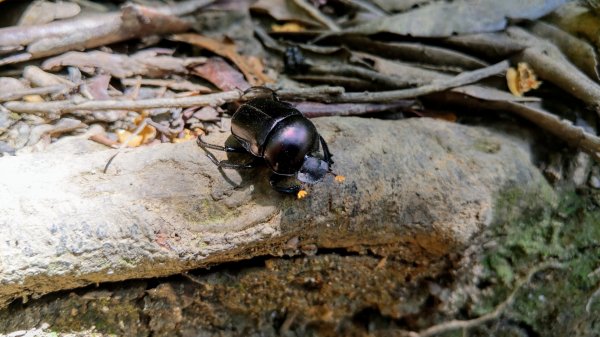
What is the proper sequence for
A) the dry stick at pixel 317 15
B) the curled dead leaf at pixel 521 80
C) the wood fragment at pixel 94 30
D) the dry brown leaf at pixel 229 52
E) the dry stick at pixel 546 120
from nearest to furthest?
1. the wood fragment at pixel 94 30
2. the dry stick at pixel 546 120
3. the curled dead leaf at pixel 521 80
4. the dry brown leaf at pixel 229 52
5. the dry stick at pixel 317 15

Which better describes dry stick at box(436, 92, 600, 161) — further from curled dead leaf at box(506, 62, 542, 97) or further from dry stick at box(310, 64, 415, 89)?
dry stick at box(310, 64, 415, 89)

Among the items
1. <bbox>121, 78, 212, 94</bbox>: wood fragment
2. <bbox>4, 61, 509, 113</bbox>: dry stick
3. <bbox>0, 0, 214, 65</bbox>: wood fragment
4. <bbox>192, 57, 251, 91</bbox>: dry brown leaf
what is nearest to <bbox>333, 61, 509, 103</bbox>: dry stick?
<bbox>4, 61, 509, 113</bbox>: dry stick

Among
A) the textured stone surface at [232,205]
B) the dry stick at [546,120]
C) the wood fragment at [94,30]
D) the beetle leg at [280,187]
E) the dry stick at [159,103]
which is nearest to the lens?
the textured stone surface at [232,205]

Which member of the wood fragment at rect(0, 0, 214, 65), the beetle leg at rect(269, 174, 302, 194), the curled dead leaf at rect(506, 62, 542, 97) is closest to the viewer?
the beetle leg at rect(269, 174, 302, 194)

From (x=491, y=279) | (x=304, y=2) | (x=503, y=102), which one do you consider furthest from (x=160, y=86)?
(x=491, y=279)

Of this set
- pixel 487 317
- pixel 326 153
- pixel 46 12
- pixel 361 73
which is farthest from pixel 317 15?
pixel 487 317

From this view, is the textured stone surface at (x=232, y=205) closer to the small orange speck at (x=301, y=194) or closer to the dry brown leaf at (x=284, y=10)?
the small orange speck at (x=301, y=194)

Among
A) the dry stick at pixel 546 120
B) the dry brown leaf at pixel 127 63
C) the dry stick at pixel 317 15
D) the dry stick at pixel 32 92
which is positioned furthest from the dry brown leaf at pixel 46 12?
the dry stick at pixel 546 120
